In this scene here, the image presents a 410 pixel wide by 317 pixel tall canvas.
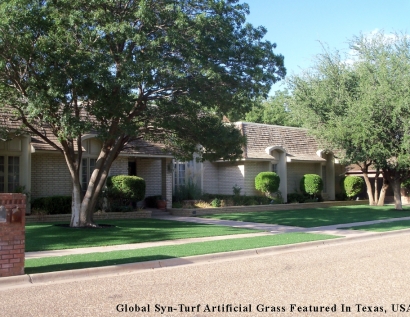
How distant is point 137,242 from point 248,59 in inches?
280

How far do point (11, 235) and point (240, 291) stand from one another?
4.45 metres

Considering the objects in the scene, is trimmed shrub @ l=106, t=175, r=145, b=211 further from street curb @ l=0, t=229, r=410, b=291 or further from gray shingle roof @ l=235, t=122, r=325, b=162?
street curb @ l=0, t=229, r=410, b=291

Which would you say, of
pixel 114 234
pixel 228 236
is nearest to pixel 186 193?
pixel 228 236

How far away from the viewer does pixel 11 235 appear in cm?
932

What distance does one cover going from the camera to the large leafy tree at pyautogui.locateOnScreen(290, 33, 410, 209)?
945 inches

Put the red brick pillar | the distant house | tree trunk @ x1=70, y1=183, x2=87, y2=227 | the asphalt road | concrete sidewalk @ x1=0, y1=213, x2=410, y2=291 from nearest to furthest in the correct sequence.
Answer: the asphalt road, the red brick pillar, concrete sidewalk @ x1=0, y1=213, x2=410, y2=291, tree trunk @ x1=70, y1=183, x2=87, y2=227, the distant house

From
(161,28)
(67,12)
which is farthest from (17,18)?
(161,28)

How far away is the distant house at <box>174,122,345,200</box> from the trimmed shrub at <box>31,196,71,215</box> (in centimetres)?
832

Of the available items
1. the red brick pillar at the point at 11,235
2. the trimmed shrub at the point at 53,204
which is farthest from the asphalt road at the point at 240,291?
the trimmed shrub at the point at 53,204

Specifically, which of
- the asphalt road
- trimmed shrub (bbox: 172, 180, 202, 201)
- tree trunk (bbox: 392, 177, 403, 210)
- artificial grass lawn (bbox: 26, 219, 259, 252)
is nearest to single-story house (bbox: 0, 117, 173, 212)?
trimmed shrub (bbox: 172, 180, 202, 201)

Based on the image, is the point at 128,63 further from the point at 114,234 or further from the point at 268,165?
the point at 268,165

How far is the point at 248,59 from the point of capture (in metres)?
16.7

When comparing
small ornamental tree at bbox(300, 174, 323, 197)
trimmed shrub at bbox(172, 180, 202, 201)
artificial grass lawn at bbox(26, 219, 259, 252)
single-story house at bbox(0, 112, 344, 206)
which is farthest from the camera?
small ornamental tree at bbox(300, 174, 323, 197)

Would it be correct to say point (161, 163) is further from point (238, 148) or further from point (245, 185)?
point (238, 148)
